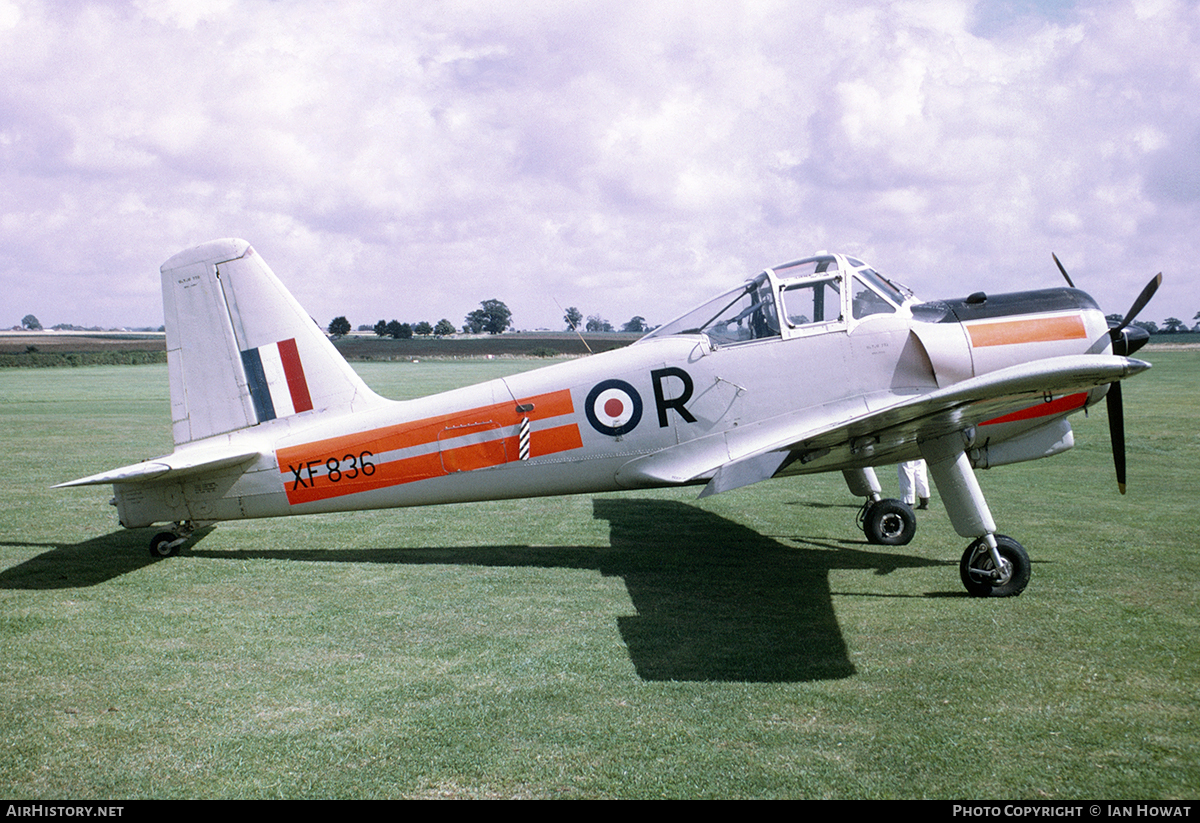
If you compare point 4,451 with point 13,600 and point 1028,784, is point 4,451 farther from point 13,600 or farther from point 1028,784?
point 1028,784

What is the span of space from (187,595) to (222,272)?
9.81 ft

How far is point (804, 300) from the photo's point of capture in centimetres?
689

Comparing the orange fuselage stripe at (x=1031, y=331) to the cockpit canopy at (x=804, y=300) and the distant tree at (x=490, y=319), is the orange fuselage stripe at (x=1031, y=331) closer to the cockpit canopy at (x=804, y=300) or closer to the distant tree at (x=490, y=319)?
the cockpit canopy at (x=804, y=300)

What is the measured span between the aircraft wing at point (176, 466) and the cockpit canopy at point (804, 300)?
4.39 m

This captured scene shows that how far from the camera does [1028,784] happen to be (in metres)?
3.51

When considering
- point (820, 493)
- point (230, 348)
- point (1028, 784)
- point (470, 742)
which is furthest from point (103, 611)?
point (820, 493)

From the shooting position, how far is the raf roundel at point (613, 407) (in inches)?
279

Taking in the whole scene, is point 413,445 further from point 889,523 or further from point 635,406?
point 889,523

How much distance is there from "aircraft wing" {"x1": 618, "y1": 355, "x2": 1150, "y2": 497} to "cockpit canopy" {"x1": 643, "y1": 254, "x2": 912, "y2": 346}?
0.74 meters

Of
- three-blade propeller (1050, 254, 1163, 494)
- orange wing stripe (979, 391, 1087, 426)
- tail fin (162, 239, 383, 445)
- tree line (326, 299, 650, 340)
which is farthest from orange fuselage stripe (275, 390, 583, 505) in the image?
tree line (326, 299, 650, 340)

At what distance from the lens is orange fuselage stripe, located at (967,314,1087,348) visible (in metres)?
6.41

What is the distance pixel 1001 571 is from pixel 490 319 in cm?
11812

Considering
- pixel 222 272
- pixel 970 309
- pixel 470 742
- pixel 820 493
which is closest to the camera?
pixel 470 742

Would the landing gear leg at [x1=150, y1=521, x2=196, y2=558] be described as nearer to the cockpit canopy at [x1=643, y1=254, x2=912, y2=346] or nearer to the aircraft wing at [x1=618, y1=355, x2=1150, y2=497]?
the aircraft wing at [x1=618, y1=355, x2=1150, y2=497]
